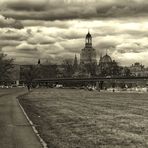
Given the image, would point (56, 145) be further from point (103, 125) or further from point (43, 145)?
point (103, 125)

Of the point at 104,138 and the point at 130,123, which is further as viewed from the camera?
the point at 130,123

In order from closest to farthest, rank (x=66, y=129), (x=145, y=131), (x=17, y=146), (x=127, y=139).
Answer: (x=17, y=146) < (x=127, y=139) < (x=145, y=131) < (x=66, y=129)

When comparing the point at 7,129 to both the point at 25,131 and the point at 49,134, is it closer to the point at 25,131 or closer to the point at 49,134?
the point at 25,131

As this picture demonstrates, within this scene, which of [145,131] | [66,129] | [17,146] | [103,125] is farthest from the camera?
[103,125]

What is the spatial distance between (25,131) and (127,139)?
18.9 feet

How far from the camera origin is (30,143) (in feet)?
55.4

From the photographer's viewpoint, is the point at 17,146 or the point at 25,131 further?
the point at 25,131

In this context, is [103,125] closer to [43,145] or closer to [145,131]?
[145,131]

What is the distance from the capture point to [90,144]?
16.6m

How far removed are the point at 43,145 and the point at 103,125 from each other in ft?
25.4

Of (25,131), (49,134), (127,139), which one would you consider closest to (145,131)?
(127,139)

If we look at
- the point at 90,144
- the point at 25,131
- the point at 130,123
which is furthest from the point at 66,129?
the point at 90,144

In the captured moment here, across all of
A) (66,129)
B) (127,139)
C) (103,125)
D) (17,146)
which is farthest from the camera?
(103,125)

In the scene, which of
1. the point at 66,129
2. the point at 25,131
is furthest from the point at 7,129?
the point at 66,129
